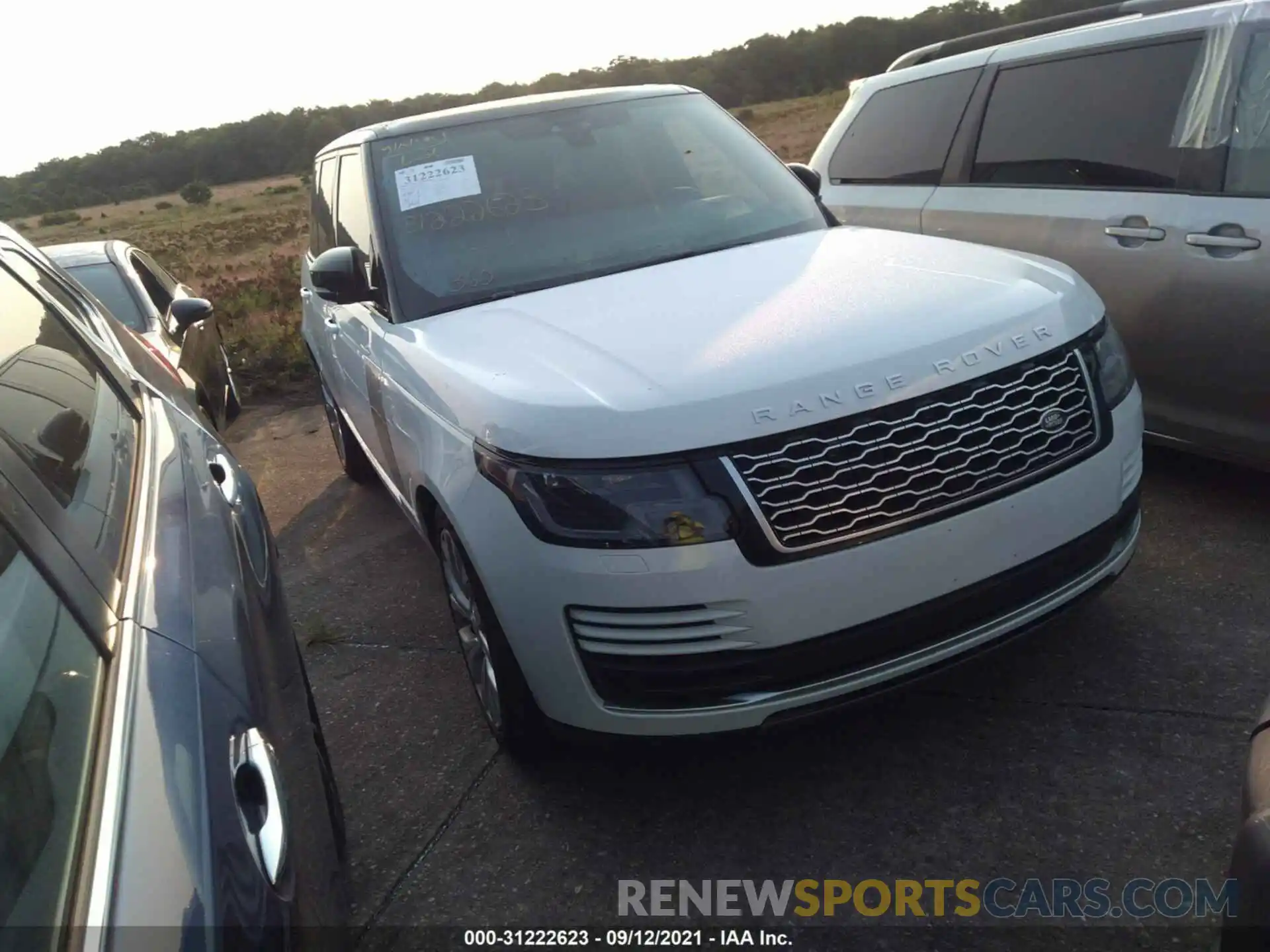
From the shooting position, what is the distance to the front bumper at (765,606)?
Answer: 238 centimetres

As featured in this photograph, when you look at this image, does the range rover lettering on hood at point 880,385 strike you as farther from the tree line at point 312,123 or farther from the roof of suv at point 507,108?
the tree line at point 312,123

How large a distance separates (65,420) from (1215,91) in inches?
148

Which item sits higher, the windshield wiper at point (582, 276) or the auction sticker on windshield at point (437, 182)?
the auction sticker on windshield at point (437, 182)

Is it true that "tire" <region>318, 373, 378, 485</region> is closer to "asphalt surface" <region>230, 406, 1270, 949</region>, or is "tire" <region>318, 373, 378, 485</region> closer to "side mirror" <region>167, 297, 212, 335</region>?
"side mirror" <region>167, 297, 212, 335</region>

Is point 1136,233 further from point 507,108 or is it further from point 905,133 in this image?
point 507,108

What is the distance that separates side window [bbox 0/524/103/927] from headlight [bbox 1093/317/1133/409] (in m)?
2.38

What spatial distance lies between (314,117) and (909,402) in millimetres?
49167

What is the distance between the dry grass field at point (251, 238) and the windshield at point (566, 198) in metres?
1.61

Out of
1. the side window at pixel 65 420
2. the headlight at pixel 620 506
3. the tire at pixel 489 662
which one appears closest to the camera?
the side window at pixel 65 420

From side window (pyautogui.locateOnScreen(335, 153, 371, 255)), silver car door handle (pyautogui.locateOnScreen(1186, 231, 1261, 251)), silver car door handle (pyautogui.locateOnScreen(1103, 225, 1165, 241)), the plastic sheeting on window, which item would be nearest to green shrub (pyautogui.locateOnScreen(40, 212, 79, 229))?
side window (pyautogui.locateOnScreen(335, 153, 371, 255))

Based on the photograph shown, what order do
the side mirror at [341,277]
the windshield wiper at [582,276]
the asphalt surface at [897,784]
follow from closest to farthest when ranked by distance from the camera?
the asphalt surface at [897,784], the windshield wiper at [582,276], the side mirror at [341,277]

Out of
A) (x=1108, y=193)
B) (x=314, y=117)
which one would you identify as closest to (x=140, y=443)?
(x=1108, y=193)

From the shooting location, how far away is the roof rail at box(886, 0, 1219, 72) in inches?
174

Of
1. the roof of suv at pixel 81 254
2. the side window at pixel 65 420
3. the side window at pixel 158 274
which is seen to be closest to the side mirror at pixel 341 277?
the side window at pixel 65 420
